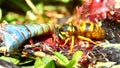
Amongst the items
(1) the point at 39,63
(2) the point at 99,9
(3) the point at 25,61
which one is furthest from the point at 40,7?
(1) the point at 39,63

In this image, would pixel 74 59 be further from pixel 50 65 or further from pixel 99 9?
pixel 99 9

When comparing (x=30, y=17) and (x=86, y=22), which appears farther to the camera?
(x=30, y=17)

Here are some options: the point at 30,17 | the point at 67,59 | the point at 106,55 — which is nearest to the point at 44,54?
the point at 67,59

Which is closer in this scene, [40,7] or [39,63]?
[39,63]

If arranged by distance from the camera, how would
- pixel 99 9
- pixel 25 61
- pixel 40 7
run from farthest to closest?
pixel 40 7
pixel 99 9
pixel 25 61

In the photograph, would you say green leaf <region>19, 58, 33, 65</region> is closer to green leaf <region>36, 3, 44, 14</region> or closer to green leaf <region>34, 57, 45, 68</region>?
green leaf <region>34, 57, 45, 68</region>

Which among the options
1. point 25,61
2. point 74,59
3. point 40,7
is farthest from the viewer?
point 40,7

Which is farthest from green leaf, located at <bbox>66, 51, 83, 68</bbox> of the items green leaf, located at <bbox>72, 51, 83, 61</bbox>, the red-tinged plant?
the red-tinged plant

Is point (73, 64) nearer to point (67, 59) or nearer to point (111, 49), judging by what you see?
point (67, 59)

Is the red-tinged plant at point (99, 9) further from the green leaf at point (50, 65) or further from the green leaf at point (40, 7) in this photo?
the green leaf at point (40, 7)

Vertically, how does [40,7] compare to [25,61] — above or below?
above

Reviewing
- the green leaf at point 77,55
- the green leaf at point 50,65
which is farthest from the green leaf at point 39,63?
the green leaf at point 77,55
